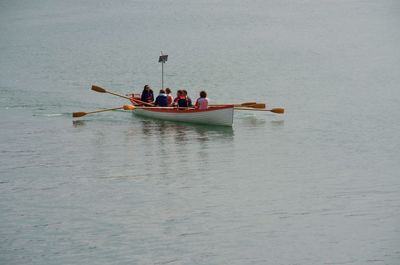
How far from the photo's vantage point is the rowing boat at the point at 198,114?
33.2m

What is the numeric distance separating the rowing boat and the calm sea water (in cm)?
49

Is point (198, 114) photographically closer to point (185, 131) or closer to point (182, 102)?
point (185, 131)

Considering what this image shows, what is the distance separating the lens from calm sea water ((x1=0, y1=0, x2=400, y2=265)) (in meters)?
20.2

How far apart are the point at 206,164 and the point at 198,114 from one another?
6.13 m

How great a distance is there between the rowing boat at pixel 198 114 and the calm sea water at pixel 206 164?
0.49 metres

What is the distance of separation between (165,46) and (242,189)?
46656 millimetres

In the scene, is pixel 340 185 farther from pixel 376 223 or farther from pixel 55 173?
pixel 55 173

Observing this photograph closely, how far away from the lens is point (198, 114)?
33.7 meters

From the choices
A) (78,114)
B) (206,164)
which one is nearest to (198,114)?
(78,114)

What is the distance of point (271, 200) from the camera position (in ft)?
77.9

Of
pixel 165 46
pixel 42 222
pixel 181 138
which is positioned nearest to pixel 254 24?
pixel 165 46

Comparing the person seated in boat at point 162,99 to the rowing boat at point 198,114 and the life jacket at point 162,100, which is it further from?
the rowing boat at point 198,114

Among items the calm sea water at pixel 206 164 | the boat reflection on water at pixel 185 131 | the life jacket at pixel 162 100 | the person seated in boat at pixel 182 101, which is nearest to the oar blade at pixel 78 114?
the calm sea water at pixel 206 164

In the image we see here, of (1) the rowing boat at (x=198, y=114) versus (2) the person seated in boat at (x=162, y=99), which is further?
(2) the person seated in boat at (x=162, y=99)
